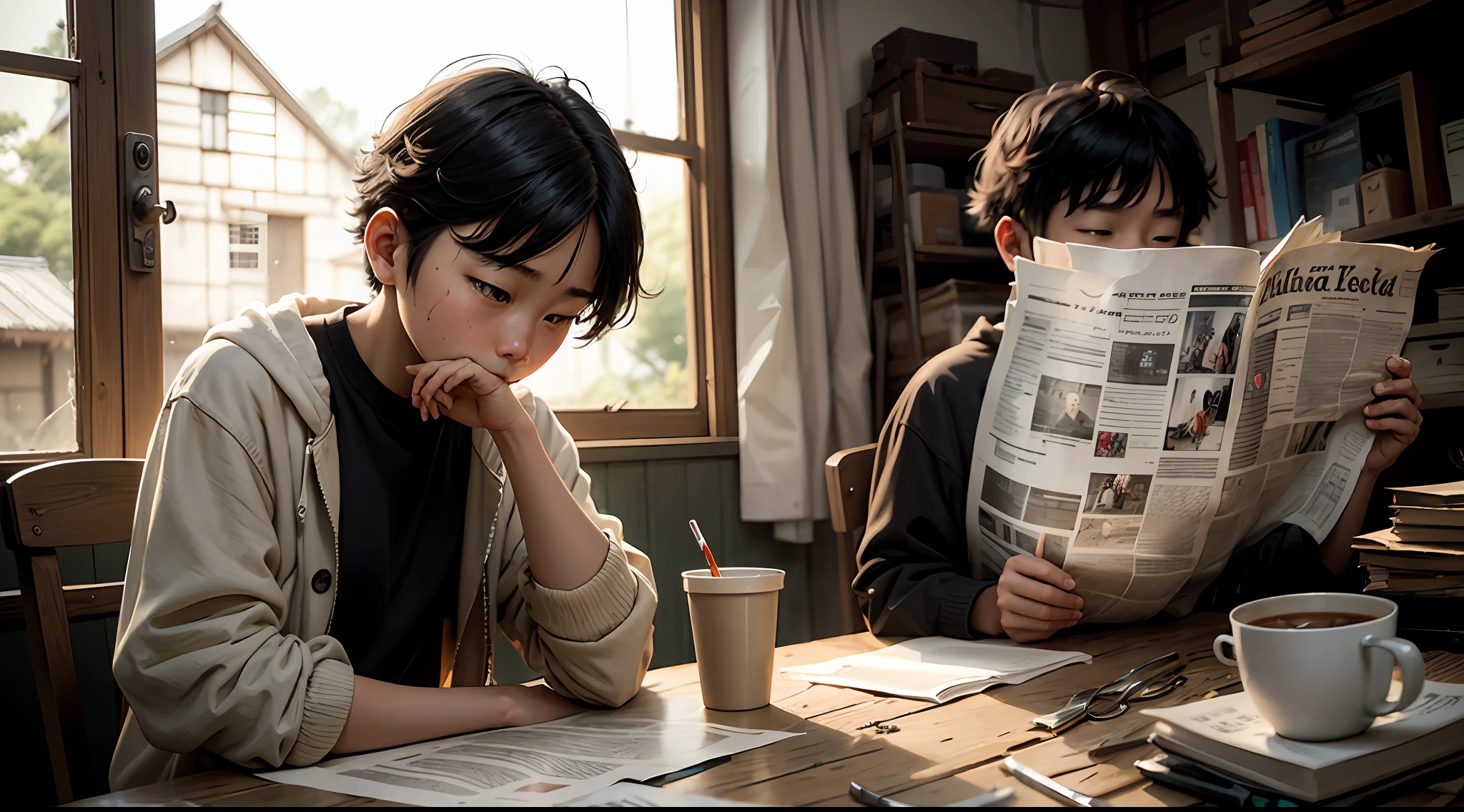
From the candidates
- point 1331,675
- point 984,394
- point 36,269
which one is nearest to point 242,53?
point 36,269

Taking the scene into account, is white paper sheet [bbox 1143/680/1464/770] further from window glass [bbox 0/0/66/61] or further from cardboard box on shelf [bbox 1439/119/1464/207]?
window glass [bbox 0/0/66/61]

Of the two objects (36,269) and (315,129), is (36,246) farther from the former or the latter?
(315,129)

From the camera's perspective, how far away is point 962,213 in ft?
7.86

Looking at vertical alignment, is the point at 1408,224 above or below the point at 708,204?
below

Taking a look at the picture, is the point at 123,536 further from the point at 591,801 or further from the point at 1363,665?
the point at 1363,665

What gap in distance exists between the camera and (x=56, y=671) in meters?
0.94

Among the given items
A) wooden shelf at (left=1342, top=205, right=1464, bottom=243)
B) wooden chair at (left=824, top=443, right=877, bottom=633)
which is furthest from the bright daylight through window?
wooden shelf at (left=1342, top=205, right=1464, bottom=243)

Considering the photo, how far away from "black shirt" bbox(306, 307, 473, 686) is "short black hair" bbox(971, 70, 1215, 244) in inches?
31.0

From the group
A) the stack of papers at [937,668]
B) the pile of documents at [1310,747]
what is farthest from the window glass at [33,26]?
the pile of documents at [1310,747]

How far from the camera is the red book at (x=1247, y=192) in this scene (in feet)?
6.64

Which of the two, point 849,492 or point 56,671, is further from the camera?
point 849,492

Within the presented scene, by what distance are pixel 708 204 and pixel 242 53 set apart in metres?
Result: 1.06

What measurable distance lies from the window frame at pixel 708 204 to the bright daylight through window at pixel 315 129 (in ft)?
0.24

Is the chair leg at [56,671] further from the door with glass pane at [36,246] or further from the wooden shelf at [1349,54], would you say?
the wooden shelf at [1349,54]
